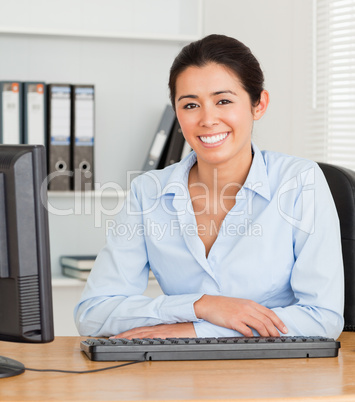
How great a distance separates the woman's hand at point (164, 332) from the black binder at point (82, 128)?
4.52 feet

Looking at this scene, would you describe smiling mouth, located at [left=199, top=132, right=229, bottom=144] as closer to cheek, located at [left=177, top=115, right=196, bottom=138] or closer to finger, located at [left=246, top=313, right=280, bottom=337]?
cheek, located at [left=177, top=115, right=196, bottom=138]

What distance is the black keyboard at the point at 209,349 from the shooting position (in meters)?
1.18

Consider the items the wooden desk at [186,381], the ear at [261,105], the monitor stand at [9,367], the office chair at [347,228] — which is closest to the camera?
the wooden desk at [186,381]

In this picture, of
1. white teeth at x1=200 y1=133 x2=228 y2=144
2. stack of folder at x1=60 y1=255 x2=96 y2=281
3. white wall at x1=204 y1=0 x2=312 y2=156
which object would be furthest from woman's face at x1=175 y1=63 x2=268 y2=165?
stack of folder at x1=60 y1=255 x2=96 y2=281

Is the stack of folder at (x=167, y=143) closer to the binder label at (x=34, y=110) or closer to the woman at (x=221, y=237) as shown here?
the binder label at (x=34, y=110)

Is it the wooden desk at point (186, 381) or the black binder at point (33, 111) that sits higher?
the black binder at point (33, 111)

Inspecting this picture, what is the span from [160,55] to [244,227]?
1594 millimetres

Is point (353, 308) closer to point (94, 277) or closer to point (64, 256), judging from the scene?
point (94, 277)

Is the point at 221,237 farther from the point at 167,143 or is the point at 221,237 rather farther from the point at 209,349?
the point at 167,143

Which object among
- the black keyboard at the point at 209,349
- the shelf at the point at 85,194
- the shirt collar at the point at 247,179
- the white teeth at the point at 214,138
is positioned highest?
the white teeth at the point at 214,138

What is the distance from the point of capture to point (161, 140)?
9.33ft

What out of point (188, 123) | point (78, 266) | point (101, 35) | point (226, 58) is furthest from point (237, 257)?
point (101, 35)

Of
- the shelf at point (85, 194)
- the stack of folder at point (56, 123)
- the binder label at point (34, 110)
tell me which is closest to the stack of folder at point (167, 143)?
the shelf at point (85, 194)

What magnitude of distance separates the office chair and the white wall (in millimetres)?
992
